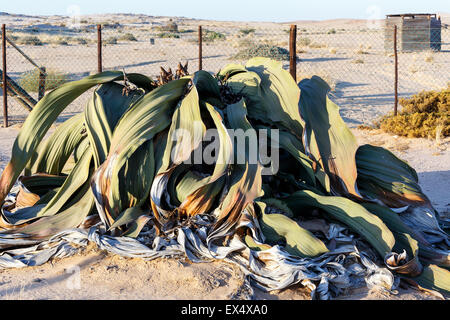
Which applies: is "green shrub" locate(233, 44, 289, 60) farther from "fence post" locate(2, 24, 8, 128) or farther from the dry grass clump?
"fence post" locate(2, 24, 8, 128)

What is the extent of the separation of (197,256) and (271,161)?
82cm

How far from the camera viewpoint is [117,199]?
3.58 meters

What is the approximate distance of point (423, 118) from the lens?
875cm

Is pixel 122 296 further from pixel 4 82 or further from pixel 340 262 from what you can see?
pixel 4 82

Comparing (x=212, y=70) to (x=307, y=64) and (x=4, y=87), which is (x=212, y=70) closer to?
(x=307, y=64)

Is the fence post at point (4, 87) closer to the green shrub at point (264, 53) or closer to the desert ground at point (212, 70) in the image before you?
the desert ground at point (212, 70)

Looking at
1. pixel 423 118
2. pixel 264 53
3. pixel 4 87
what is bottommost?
pixel 423 118

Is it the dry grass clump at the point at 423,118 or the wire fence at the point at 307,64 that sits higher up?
the wire fence at the point at 307,64

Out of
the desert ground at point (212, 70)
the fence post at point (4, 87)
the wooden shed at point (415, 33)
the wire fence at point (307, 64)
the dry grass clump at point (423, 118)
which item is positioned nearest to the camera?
the desert ground at point (212, 70)

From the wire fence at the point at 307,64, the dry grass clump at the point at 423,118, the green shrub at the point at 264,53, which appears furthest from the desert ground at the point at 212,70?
the green shrub at the point at 264,53

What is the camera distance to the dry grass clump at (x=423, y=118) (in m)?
8.44

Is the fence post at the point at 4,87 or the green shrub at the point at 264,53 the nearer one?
the fence post at the point at 4,87

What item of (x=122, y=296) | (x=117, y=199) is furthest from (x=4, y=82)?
(x=122, y=296)

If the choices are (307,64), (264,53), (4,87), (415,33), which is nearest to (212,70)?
(264,53)
